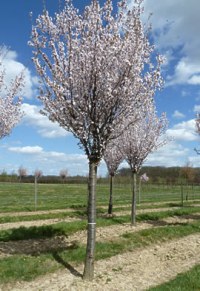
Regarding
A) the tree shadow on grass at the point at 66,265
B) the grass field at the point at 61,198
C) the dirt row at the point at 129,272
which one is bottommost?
the dirt row at the point at 129,272

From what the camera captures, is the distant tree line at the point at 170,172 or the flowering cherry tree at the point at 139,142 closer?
the flowering cherry tree at the point at 139,142

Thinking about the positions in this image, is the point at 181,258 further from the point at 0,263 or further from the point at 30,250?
the point at 0,263

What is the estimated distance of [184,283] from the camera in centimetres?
841

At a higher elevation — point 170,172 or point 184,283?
point 170,172

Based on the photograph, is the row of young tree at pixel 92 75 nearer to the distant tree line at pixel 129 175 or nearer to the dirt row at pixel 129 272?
the dirt row at pixel 129 272

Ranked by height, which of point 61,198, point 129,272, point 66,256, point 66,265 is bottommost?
point 129,272

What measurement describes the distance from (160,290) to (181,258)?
3488mm

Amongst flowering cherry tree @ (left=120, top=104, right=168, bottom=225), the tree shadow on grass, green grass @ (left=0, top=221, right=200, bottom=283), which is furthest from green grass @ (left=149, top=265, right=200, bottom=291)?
flowering cherry tree @ (left=120, top=104, right=168, bottom=225)


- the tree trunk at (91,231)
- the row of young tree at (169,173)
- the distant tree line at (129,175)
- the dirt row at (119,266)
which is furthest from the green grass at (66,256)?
the row of young tree at (169,173)

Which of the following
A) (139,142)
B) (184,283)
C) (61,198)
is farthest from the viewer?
(61,198)

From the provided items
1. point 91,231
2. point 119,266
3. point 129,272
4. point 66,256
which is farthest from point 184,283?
point 66,256

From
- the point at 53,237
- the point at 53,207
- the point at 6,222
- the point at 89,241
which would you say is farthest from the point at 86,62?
the point at 53,207

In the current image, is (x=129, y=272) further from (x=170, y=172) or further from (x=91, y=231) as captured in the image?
(x=170, y=172)

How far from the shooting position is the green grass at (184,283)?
26.3 feet
